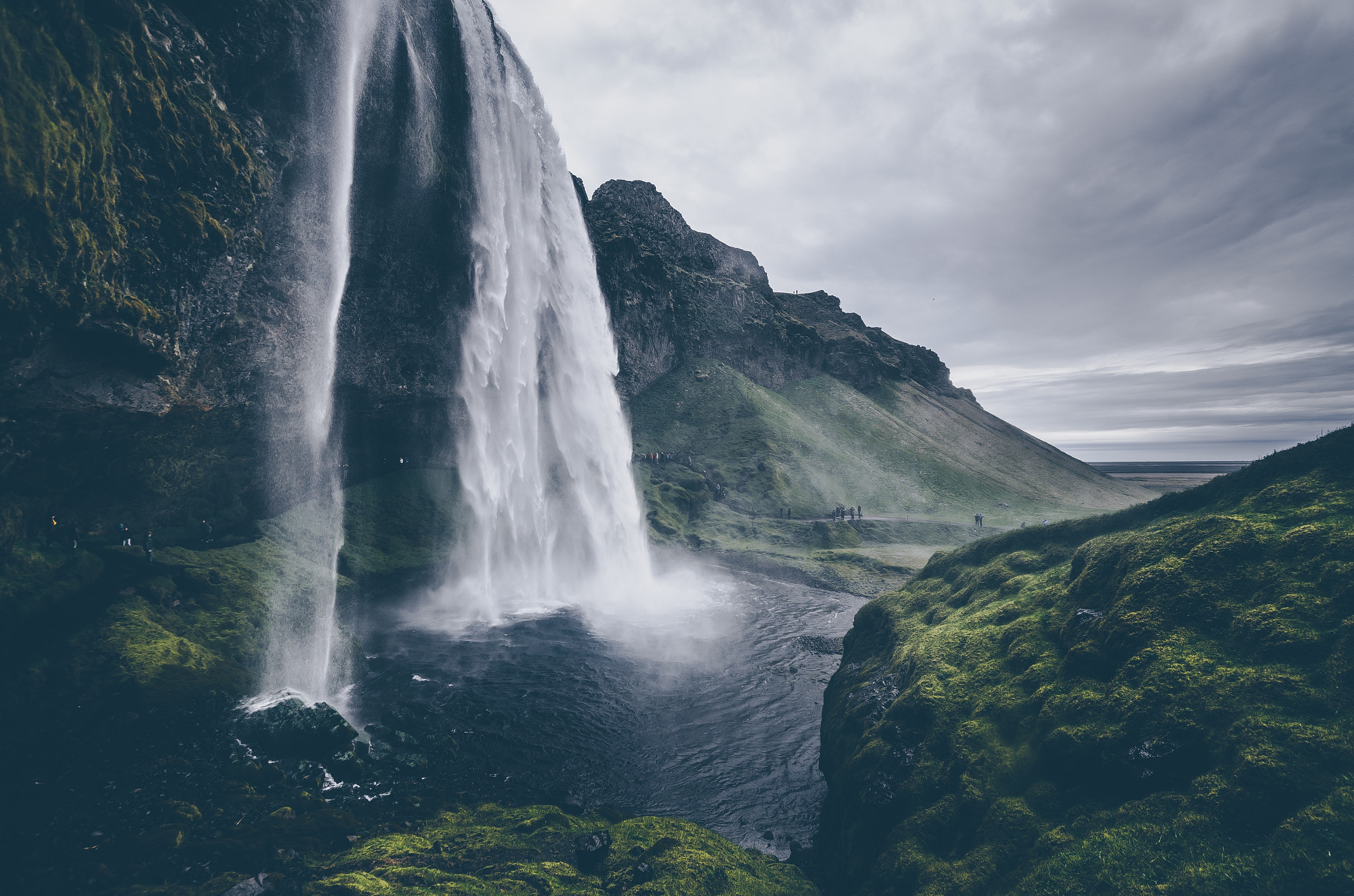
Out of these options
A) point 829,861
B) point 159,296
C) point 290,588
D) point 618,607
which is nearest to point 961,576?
point 829,861

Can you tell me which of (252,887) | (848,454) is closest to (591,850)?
(252,887)

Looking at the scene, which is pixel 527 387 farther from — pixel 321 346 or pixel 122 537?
pixel 122 537

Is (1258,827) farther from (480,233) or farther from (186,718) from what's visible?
(480,233)

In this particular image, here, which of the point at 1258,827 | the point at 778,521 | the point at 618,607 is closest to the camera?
Answer: the point at 1258,827

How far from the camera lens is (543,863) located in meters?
12.7

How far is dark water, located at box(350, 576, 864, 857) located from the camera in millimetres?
16281

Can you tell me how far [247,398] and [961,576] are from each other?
33.6 m

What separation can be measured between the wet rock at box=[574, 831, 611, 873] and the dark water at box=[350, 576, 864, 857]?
8.08ft

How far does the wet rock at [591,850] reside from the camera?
1274 centimetres

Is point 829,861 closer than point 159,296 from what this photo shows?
Yes

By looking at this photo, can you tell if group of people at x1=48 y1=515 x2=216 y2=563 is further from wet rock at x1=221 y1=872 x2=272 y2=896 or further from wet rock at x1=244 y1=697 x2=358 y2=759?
wet rock at x1=221 y1=872 x2=272 y2=896

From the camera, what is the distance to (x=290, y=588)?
26.6m

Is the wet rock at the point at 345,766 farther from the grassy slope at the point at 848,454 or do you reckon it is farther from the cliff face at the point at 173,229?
the grassy slope at the point at 848,454

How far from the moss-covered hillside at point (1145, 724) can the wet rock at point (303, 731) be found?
48.0ft
